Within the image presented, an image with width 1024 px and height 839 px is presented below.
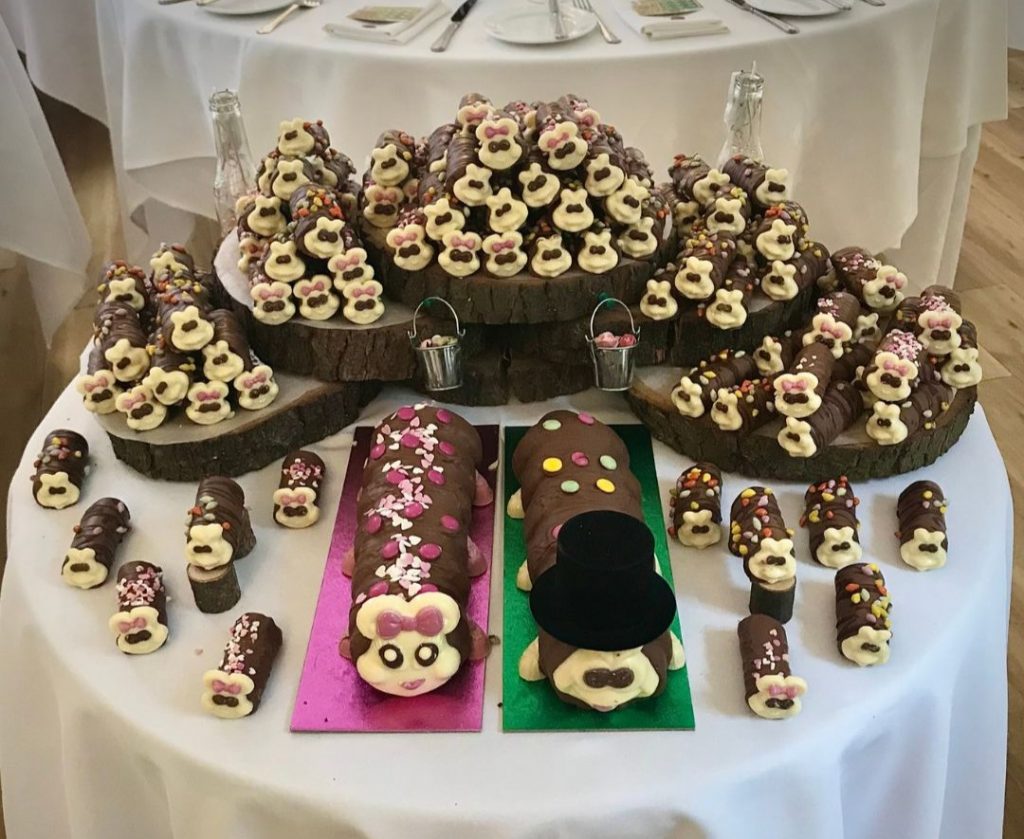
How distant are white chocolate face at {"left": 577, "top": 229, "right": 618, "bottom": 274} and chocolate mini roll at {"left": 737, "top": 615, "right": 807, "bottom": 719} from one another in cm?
43

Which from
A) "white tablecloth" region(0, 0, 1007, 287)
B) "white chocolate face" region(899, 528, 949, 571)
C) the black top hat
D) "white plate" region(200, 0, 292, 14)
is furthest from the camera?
"white plate" region(200, 0, 292, 14)

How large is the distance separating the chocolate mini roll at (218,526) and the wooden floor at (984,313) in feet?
3.88

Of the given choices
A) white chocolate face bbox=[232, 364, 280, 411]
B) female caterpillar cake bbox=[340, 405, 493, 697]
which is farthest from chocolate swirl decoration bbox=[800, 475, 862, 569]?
white chocolate face bbox=[232, 364, 280, 411]

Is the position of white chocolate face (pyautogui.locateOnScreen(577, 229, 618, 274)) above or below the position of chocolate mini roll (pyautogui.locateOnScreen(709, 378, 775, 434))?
above

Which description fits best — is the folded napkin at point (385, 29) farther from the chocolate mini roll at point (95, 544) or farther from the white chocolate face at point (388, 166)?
the chocolate mini roll at point (95, 544)

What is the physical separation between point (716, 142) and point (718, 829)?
51.6 inches

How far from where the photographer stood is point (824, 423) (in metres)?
1.08

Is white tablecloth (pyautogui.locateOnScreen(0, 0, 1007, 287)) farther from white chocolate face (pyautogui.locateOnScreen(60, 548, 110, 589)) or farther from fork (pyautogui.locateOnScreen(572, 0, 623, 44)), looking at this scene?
white chocolate face (pyautogui.locateOnScreen(60, 548, 110, 589))

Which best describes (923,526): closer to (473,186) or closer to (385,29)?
(473,186)

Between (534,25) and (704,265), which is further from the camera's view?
(534,25)

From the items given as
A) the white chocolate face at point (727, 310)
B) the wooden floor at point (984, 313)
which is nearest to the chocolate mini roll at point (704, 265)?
the white chocolate face at point (727, 310)

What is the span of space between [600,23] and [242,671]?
52.9 inches

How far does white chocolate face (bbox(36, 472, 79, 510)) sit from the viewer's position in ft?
3.67

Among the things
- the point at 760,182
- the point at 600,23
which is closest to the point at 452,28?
the point at 600,23
